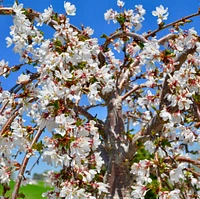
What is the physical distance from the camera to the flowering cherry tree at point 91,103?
162 centimetres

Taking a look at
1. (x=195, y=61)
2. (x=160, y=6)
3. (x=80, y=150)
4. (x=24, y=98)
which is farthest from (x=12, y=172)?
(x=160, y=6)

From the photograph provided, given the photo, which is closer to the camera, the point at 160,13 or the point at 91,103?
the point at 91,103

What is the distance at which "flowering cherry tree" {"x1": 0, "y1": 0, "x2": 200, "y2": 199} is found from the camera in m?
1.62

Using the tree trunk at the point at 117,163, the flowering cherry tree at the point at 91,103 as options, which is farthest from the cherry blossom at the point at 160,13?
the tree trunk at the point at 117,163

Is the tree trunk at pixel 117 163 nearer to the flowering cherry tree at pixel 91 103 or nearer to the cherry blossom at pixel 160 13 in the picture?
the flowering cherry tree at pixel 91 103

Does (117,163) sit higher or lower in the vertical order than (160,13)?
lower

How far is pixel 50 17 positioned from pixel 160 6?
780 mm

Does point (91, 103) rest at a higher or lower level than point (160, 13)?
lower

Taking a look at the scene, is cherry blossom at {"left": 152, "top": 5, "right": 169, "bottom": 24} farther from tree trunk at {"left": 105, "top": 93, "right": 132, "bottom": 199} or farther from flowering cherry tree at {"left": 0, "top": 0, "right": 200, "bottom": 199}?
tree trunk at {"left": 105, "top": 93, "right": 132, "bottom": 199}

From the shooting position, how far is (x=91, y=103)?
179 cm

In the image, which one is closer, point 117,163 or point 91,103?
point 91,103

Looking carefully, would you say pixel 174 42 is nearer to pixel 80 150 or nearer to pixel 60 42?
pixel 60 42

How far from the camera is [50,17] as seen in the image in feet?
6.97

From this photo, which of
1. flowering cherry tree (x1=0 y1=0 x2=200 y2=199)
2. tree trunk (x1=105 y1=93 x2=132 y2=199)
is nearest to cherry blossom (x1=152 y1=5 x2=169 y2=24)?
flowering cherry tree (x1=0 y1=0 x2=200 y2=199)
